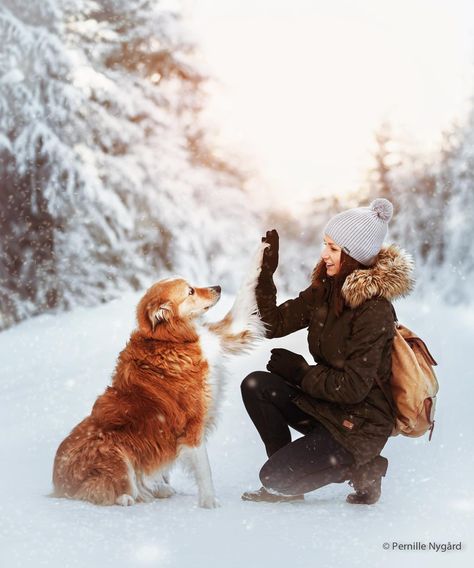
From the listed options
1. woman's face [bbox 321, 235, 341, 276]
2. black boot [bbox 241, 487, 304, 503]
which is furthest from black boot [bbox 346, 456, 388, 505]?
woman's face [bbox 321, 235, 341, 276]

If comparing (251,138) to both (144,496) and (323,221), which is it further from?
(144,496)

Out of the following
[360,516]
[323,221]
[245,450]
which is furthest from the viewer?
[323,221]

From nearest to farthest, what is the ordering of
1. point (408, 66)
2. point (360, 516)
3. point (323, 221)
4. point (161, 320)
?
point (360, 516) < point (161, 320) < point (408, 66) < point (323, 221)

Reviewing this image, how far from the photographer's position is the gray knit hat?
2943 mm

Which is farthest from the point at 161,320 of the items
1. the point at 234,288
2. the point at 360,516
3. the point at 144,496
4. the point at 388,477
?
the point at 234,288

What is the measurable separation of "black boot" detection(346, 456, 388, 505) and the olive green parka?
9 cm

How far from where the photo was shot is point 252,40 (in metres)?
8.70

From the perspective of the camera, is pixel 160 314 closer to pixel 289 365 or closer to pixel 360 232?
pixel 289 365

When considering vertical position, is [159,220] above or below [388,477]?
above

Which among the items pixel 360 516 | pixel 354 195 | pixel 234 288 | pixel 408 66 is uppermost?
pixel 408 66

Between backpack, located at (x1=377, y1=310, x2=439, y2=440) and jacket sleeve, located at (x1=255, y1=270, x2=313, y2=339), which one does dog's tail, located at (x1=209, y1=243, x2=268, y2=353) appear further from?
backpack, located at (x1=377, y1=310, x2=439, y2=440)

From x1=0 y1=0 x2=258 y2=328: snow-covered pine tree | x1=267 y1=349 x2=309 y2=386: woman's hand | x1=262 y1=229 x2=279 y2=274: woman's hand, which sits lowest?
x1=267 y1=349 x2=309 y2=386: woman's hand

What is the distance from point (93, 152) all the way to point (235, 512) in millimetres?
6554

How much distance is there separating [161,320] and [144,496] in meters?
0.79
